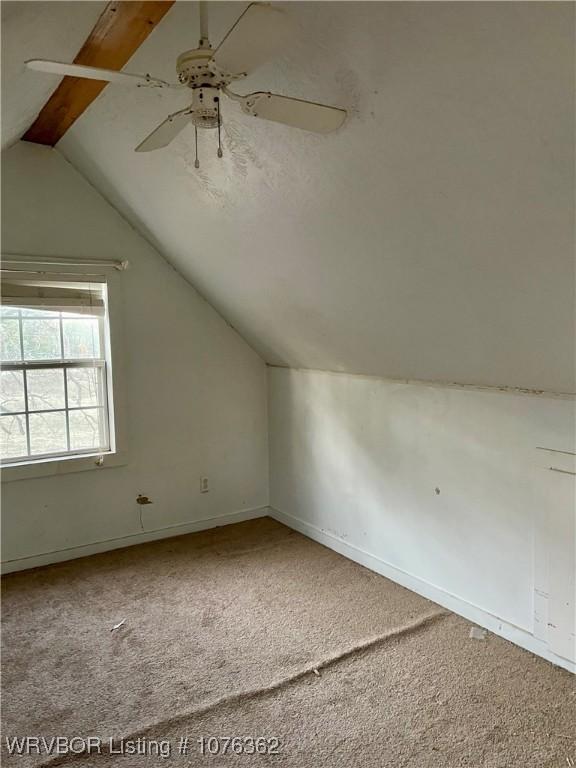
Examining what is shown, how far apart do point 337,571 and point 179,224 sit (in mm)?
2308

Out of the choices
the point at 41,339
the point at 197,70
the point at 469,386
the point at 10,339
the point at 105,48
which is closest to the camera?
the point at 197,70

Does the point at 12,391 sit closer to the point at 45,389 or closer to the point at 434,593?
the point at 45,389

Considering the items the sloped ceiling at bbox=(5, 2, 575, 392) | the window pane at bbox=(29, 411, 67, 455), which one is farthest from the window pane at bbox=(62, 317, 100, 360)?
the sloped ceiling at bbox=(5, 2, 575, 392)

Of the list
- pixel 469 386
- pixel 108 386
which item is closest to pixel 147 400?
pixel 108 386

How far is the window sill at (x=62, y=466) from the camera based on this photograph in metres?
3.41

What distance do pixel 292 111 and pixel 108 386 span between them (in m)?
2.66

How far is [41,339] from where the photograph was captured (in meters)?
3.52

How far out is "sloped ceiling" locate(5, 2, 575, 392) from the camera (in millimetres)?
1433

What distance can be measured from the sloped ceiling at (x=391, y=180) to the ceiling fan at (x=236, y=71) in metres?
0.26

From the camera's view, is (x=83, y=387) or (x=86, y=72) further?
(x=83, y=387)

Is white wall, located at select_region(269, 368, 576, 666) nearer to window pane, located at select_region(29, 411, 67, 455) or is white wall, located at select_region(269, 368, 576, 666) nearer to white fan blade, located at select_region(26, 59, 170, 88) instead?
window pane, located at select_region(29, 411, 67, 455)

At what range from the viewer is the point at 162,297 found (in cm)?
389

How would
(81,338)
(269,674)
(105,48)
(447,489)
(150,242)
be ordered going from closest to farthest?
(105,48) → (269,674) → (447,489) → (81,338) → (150,242)

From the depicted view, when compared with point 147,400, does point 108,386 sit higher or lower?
higher
